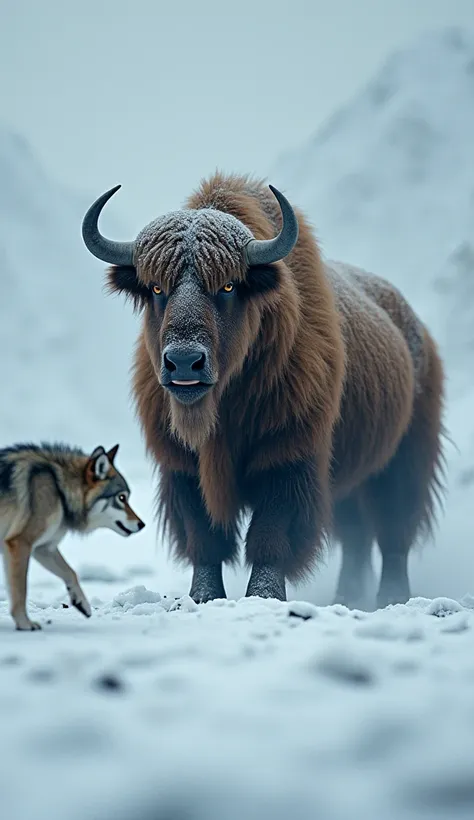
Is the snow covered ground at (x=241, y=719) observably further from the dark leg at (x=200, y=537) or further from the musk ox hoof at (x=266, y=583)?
the dark leg at (x=200, y=537)

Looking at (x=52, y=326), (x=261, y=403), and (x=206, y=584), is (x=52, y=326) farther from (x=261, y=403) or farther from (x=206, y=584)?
(x=261, y=403)

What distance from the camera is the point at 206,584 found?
18.4 feet

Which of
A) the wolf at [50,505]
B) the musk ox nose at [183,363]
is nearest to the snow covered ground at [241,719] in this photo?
the wolf at [50,505]

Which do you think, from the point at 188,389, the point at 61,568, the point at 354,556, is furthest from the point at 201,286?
the point at 354,556

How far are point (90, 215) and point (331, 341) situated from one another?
161cm

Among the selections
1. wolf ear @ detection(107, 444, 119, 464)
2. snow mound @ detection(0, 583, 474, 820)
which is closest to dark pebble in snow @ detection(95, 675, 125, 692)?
snow mound @ detection(0, 583, 474, 820)

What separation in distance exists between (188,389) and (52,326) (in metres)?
16.2

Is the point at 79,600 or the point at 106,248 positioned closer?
the point at 79,600

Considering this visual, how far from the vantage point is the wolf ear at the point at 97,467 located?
3.69 metres

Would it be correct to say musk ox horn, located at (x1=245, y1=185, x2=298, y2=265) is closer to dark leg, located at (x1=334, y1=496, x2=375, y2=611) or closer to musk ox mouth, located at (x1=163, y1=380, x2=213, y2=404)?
musk ox mouth, located at (x1=163, y1=380, x2=213, y2=404)

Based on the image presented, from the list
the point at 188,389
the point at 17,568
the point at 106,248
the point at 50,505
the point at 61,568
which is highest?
the point at 106,248

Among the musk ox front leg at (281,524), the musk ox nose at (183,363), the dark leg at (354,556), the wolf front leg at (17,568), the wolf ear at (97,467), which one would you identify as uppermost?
the dark leg at (354,556)

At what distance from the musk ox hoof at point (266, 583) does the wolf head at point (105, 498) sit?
1615mm

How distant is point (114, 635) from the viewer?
343 centimetres
